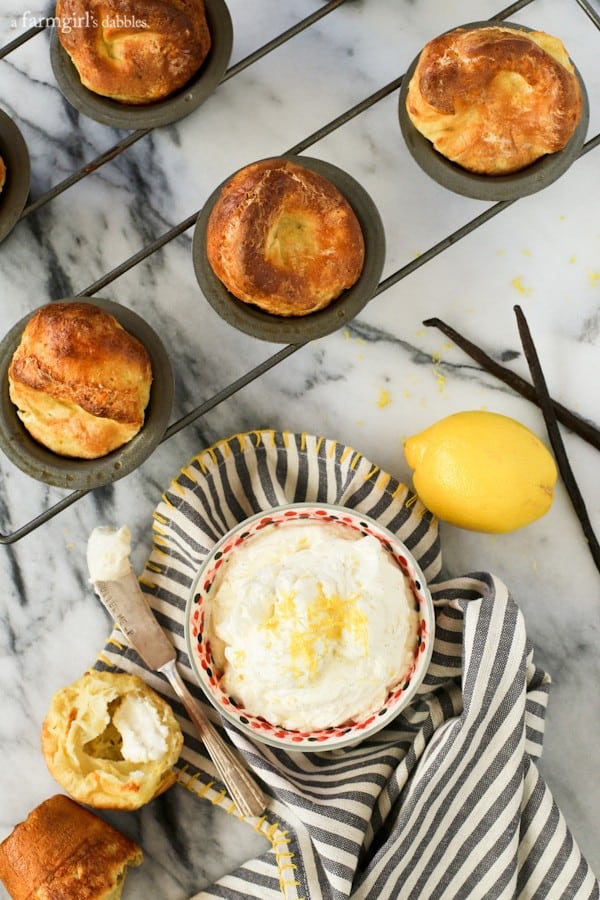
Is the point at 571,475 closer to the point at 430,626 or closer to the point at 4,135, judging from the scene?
the point at 430,626

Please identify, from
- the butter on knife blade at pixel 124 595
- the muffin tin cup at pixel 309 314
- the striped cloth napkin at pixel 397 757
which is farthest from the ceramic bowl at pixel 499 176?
the butter on knife blade at pixel 124 595

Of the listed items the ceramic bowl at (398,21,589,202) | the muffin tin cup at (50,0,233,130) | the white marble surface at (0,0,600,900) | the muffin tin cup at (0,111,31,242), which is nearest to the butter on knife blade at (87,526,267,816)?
the white marble surface at (0,0,600,900)

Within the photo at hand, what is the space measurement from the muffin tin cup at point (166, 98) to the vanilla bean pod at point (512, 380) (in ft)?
1.95

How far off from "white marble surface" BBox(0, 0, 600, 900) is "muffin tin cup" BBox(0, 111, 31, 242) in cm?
17

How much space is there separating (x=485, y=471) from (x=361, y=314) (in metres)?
0.42

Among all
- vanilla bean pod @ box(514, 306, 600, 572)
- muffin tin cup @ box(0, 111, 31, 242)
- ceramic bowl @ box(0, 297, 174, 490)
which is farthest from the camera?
vanilla bean pod @ box(514, 306, 600, 572)

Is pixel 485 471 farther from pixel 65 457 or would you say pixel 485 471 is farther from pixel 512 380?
pixel 65 457

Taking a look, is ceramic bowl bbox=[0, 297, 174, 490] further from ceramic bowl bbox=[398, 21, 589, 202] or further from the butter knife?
ceramic bowl bbox=[398, 21, 589, 202]

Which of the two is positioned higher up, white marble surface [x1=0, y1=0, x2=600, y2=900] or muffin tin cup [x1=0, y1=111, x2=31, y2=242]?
muffin tin cup [x1=0, y1=111, x2=31, y2=242]

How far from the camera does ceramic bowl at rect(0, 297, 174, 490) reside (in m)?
1.46

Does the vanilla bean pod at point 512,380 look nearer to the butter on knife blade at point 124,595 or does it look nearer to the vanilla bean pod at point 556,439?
the vanilla bean pod at point 556,439

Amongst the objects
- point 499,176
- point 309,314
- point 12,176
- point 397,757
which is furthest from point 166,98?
point 397,757

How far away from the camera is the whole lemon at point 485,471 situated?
1.53 m

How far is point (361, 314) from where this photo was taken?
1744mm
